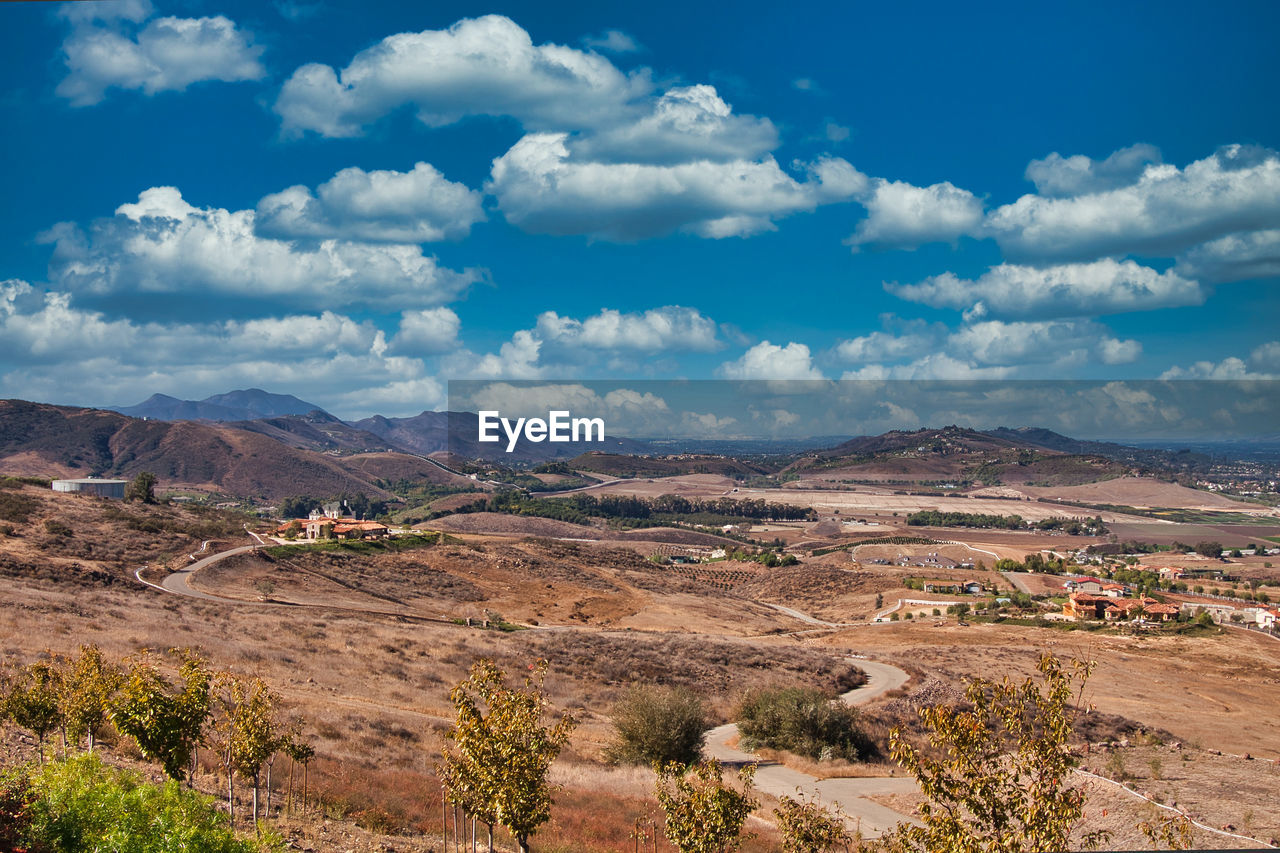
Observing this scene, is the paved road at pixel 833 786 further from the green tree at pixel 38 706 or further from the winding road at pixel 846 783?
the green tree at pixel 38 706

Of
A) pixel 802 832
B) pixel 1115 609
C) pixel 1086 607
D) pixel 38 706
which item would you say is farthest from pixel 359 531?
pixel 802 832

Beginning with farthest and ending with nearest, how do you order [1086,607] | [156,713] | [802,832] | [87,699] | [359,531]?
[359,531]
[1086,607]
[87,699]
[156,713]
[802,832]

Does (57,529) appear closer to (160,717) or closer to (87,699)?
(87,699)

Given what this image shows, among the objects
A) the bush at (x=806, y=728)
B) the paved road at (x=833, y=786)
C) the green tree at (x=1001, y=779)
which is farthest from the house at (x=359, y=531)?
the green tree at (x=1001, y=779)

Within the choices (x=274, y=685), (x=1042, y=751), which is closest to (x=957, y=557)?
(x=274, y=685)

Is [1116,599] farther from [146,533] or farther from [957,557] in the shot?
[146,533]

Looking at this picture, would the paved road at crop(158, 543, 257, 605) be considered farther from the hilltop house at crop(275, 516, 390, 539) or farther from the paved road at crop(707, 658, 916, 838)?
the paved road at crop(707, 658, 916, 838)
